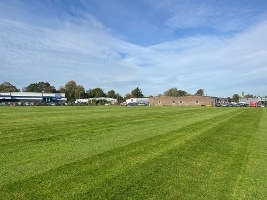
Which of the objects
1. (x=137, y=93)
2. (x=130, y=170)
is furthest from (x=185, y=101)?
(x=130, y=170)

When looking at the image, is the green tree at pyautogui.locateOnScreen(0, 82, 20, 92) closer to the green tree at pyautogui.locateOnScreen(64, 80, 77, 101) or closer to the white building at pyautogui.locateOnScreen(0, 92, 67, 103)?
the green tree at pyautogui.locateOnScreen(64, 80, 77, 101)

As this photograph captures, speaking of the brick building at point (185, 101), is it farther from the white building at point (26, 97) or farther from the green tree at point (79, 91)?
the green tree at point (79, 91)

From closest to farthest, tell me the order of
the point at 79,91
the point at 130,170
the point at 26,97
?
1. the point at 130,170
2. the point at 26,97
3. the point at 79,91

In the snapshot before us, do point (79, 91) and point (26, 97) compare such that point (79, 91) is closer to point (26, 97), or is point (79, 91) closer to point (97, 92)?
point (97, 92)

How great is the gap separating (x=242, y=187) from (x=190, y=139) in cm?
647

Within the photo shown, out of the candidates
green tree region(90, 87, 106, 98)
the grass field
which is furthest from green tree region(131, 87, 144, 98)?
the grass field

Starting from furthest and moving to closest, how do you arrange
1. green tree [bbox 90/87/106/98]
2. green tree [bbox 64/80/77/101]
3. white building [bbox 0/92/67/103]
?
green tree [bbox 90/87/106/98]
green tree [bbox 64/80/77/101]
white building [bbox 0/92/67/103]

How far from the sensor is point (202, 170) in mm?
7230

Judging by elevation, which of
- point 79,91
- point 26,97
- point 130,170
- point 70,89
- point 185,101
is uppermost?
point 70,89

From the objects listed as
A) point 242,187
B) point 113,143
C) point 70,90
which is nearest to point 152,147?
Answer: point 113,143

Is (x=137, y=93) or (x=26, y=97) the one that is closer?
(x=26, y=97)

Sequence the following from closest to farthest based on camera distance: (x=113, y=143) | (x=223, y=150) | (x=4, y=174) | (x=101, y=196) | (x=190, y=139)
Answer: (x=101, y=196), (x=4, y=174), (x=223, y=150), (x=113, y=143), (x=190, y=139)

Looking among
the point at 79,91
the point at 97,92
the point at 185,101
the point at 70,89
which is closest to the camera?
the point at 185,101

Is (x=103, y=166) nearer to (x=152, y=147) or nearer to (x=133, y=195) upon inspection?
(x=133, y=195)
